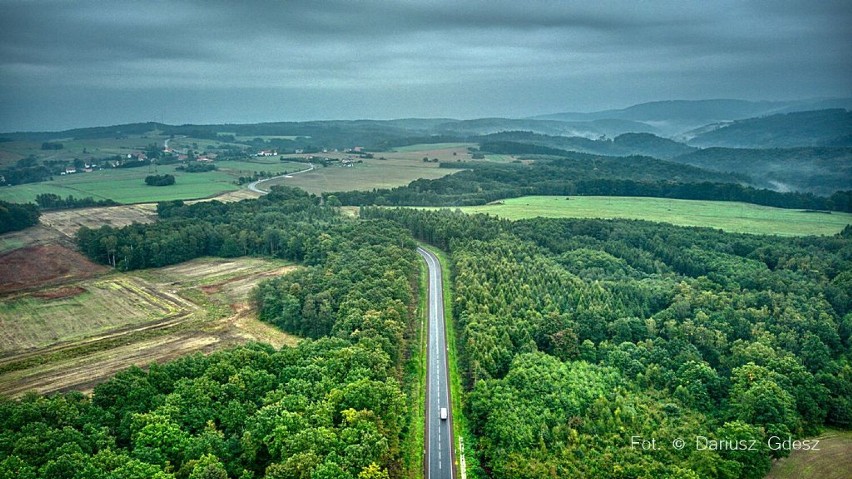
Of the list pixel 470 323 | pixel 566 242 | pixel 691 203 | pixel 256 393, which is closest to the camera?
pixel 256 393

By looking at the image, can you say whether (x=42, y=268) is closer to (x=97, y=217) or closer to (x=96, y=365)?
(x=97, y=217)

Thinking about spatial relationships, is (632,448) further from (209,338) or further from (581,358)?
(209,338)

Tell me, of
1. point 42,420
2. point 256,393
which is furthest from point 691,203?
point 42,420

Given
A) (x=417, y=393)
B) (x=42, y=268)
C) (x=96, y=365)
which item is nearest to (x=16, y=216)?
(x=42, y=268)

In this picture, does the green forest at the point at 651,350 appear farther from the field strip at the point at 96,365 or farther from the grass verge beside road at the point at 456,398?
the field strip at the point at 96,365

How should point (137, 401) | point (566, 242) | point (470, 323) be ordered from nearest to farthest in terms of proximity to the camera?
point (137, 401)
point (470, 323)
point (566, 242)

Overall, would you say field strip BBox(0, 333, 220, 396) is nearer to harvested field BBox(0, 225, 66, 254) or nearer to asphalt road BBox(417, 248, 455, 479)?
asphalt road BBox(417, 248, 455, 479)

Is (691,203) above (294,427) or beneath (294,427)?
above
